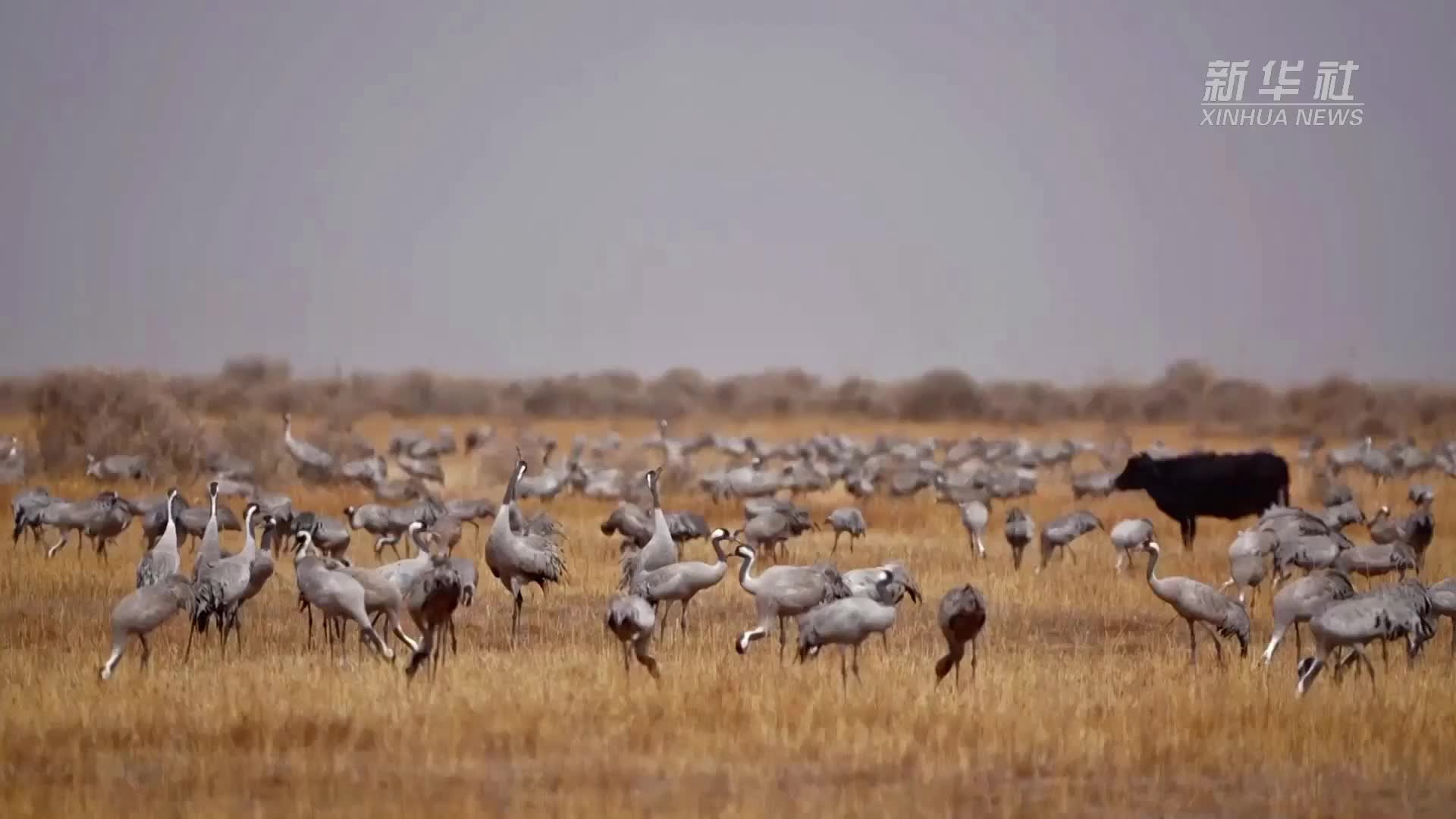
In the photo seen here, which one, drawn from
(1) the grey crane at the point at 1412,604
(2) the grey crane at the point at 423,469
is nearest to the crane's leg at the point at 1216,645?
(1) the grey crane at the point at 1412,604

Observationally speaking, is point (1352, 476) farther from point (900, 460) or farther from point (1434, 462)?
point (900, 460)

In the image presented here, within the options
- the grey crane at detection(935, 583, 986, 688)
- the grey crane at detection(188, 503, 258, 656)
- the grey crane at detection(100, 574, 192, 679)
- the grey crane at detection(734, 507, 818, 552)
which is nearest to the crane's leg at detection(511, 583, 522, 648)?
the grey crane at detection(188, 503, 258, 656)

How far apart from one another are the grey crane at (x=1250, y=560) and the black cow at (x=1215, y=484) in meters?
6.02

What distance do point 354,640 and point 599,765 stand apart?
16.2 feet

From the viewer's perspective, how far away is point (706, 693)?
1147 cm

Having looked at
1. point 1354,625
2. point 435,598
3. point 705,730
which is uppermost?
point 1354,625

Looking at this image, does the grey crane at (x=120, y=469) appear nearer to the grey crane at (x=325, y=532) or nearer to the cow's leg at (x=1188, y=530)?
the grey crane at (x=325, y=532)

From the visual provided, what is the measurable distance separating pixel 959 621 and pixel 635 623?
212cm

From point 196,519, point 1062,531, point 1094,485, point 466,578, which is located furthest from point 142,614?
point 1094,485

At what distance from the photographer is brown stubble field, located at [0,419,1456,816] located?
923 centimetres

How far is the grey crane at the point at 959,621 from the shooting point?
39.3ft

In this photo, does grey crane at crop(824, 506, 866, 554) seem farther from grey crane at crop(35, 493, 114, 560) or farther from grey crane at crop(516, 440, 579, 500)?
grey crane at crop(35, 493, 114, 560)

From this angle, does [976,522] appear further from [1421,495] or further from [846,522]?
[1421,495]

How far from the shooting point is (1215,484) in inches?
958
